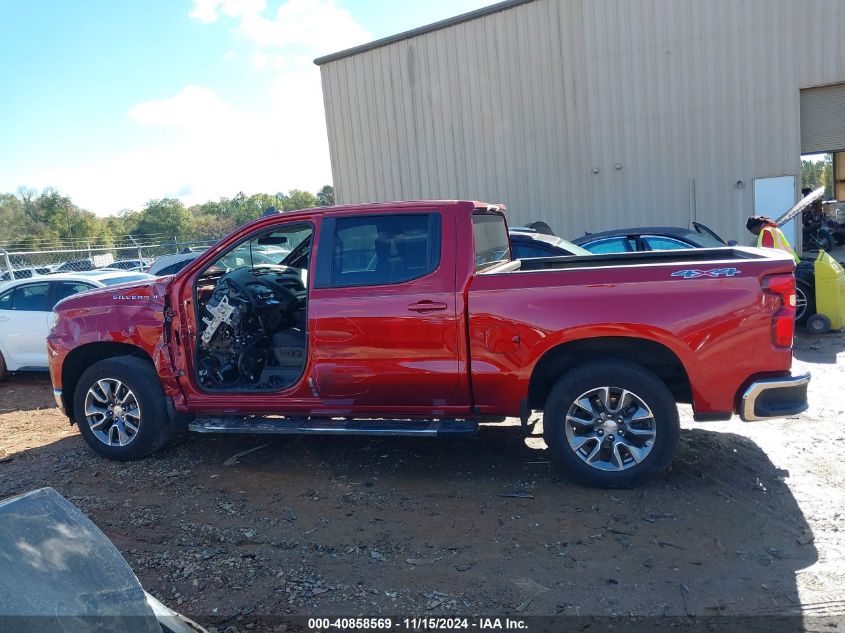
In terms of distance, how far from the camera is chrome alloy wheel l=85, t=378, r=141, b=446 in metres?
5.69

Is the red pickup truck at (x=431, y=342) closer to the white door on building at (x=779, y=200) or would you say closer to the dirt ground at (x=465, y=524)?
the dirt ground at (x=465, y=524)

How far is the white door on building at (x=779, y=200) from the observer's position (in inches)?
560

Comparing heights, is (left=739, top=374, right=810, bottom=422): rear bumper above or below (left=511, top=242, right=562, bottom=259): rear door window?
below

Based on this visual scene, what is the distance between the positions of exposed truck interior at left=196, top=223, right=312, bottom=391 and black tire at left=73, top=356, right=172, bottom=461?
1.38 feet

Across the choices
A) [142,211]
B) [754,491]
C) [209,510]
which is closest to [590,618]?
[754,491]

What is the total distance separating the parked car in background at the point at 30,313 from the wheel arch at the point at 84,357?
12.0 feet

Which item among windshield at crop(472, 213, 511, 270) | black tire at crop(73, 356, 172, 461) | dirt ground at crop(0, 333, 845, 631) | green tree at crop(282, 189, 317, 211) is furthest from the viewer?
green tree at crop(282, 189, 317, 211)

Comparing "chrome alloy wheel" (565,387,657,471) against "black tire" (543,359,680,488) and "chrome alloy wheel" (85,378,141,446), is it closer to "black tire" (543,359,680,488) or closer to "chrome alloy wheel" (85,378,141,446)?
"black tire" (543,359,680,488)

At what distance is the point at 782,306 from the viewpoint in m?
4.27

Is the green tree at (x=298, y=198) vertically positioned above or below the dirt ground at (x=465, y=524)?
above

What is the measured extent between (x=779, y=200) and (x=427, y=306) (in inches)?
489

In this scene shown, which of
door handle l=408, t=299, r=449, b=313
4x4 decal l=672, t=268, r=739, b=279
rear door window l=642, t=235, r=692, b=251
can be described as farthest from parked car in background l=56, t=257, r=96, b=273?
4x4 decal l=672, t=268, r=739, b=279

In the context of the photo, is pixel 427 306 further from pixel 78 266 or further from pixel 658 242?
pixel 78 266

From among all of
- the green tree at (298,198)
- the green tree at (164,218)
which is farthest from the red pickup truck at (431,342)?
the green tree at (298,198)
